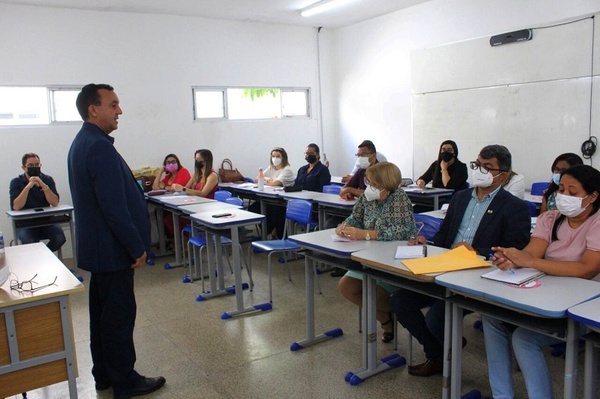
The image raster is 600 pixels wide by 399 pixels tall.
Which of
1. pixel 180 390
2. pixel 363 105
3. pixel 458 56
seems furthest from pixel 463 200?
pixel 363 105

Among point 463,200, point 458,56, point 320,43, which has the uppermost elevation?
point 320,43

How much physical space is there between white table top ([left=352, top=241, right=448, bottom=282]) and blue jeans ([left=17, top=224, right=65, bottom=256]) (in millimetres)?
3846

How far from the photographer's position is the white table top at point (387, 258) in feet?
7.74

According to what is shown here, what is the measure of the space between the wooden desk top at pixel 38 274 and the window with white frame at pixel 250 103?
14.7ft

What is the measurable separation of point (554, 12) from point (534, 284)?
14.0ft

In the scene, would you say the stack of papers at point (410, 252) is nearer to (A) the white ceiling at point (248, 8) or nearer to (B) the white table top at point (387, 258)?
(B) the white table top at point (387, 258)

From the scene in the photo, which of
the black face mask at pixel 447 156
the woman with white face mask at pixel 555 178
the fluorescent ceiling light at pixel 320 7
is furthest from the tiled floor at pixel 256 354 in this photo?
the fluorescent ceiling light at pixel 320 7

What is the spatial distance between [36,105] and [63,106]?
0.31m

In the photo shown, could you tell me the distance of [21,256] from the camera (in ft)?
9.71

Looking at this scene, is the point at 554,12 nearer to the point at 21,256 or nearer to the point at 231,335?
the point at 231,335

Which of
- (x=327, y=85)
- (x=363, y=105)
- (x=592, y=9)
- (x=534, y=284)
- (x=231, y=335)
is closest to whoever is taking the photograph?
(x=534, y=284)

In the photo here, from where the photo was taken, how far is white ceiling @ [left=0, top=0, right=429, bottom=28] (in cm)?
615

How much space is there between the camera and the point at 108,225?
2.52m

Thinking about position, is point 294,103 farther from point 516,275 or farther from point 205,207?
point 516,275
